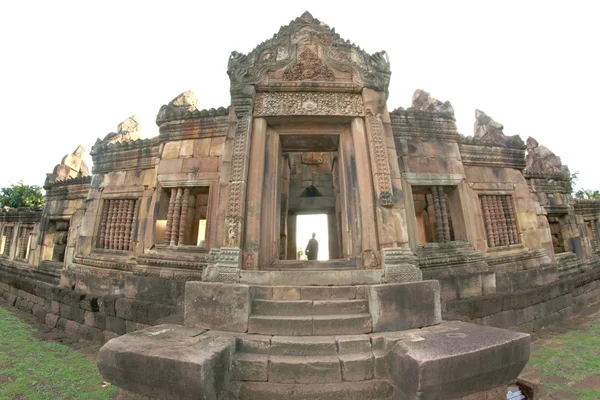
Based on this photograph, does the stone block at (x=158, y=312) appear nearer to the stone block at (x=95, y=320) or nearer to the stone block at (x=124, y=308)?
the stone block at (x=124, y=308)

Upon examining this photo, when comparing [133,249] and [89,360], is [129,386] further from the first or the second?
[133,249]

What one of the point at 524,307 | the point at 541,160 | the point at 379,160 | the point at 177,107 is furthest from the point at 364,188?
the point at 541,160

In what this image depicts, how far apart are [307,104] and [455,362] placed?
4451mm

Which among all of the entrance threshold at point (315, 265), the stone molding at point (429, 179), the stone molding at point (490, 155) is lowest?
the entrance threshold at point (315, 265)

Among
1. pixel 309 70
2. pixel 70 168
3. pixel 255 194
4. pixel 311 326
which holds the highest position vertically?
pixel 70 168

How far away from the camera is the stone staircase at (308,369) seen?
2.93 meters

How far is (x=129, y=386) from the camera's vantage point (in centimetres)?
277

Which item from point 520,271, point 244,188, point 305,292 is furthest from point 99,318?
point 520,271

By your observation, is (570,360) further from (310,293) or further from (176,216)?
(176,216)

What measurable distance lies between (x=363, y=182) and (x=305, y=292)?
2160mm

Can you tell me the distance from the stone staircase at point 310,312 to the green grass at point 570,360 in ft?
9.18

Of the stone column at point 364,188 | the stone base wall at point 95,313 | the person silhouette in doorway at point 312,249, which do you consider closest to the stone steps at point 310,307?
the stone column at point 364,188

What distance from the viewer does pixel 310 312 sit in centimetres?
370

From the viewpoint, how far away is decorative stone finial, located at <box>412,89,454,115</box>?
735cm
